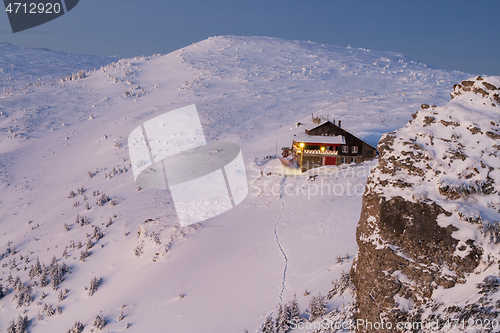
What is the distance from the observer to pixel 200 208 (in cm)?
2634

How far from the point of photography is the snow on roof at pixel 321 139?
33.7 metres

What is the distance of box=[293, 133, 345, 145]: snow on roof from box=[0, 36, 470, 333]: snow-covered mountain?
12.1 ft

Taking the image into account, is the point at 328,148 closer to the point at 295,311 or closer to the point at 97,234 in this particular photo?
the point at 97,234

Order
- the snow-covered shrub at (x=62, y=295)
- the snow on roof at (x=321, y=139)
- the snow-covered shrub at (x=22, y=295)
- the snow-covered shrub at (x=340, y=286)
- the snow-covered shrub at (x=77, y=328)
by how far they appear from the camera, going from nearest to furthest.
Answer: the snow-covered shrub at (x=340, y=286), the snow-covered shrub at (x=77, y=328), the snow-covered shrub at (x=62, y=295), the snow-covered shrub at (x=22, y=295), the snow on roof at (x=321, y=139)

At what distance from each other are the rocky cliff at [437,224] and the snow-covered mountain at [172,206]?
631 cm

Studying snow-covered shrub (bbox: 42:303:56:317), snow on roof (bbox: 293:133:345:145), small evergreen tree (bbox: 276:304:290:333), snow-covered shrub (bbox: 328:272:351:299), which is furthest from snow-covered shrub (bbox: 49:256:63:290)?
snow on roof (bbox: 293:133:345:145)

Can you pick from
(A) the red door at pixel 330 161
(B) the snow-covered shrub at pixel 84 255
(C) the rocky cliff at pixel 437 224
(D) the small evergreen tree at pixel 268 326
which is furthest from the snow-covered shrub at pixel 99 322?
(A) the red door at pixel 330 161

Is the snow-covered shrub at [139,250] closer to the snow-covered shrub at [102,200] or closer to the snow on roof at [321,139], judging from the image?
the snow-covered shrub at [102,200]

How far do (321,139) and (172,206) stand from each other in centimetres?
1714

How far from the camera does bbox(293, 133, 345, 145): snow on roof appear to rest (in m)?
33.7

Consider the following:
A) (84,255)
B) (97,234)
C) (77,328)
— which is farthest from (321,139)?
(77,328)

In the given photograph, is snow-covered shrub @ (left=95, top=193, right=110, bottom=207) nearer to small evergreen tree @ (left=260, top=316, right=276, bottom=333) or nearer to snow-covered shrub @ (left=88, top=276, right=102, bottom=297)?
snow-covered shrub @ (left=88, top=276, right=102, bottom=297)

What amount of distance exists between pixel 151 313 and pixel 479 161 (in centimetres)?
1516

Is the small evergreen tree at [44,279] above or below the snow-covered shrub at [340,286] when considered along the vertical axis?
below
